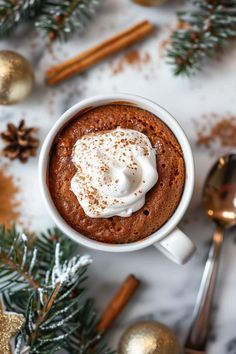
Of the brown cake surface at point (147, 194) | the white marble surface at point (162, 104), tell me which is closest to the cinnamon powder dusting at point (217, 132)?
the white marble surface at point (162, 104)

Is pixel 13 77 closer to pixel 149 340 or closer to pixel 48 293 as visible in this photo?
pixel 48 293

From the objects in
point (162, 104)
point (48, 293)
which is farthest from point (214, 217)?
point (48, 293)

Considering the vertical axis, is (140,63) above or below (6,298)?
above

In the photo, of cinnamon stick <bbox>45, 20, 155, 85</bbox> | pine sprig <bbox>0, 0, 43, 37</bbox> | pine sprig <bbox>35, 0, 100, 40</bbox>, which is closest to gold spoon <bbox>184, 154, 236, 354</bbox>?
cinnamon stick <bbox>45, 20, 155, 85</bbox>

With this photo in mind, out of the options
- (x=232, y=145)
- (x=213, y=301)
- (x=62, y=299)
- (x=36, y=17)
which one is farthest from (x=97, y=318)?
(x=36, y=17)

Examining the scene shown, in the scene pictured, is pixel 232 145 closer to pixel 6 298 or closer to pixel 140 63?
pixel 140 63

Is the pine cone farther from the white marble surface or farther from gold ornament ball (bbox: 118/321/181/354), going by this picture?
gold ornament ball (bbox: 118/321/181/354)

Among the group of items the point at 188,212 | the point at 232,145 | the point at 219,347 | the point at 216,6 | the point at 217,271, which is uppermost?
the point at 216,6
